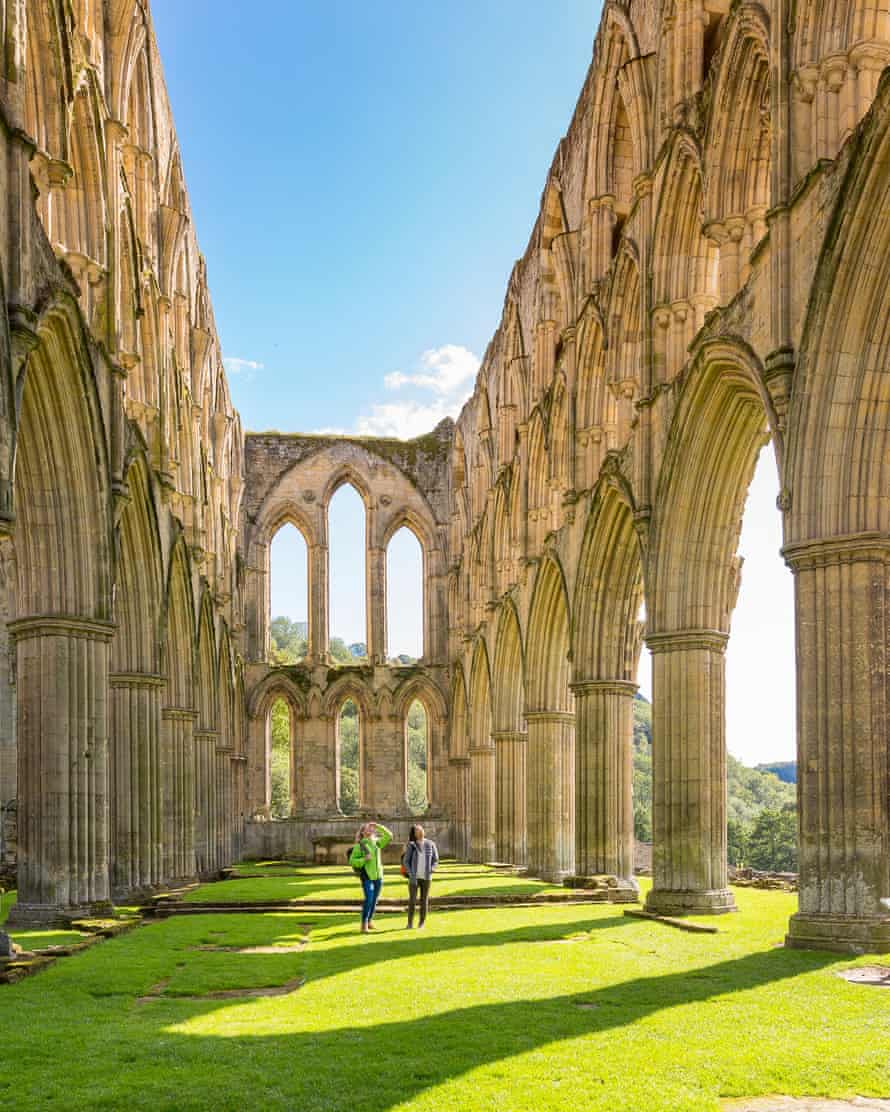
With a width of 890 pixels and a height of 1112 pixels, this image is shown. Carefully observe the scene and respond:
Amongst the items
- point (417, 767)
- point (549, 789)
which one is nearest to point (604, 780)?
point (549, 789)

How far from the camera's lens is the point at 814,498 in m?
13.5

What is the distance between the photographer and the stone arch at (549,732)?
28.0 m

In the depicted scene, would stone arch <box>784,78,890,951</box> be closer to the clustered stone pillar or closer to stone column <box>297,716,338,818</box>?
the clustered stone pillar

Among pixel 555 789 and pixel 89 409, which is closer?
pixel 89 409

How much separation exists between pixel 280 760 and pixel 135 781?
157ft

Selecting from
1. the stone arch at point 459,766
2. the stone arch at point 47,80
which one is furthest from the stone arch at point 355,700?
the stone arch at point 47,80

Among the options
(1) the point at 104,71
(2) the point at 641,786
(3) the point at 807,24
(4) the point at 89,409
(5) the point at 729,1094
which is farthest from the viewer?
(2) the point at 641,786

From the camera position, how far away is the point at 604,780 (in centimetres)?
2288

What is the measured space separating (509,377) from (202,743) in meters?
11.5

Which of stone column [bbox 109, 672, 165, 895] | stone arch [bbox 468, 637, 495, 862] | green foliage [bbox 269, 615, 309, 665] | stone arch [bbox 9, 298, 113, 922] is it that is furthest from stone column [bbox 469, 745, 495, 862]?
green foliage [bbox 269, 615, 309, 665]

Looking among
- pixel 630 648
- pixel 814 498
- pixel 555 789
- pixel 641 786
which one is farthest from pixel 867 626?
pixel 641 786

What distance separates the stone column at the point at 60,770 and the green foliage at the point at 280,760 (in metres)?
43.3

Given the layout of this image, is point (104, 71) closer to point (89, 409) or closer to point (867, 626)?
point (89, 409)

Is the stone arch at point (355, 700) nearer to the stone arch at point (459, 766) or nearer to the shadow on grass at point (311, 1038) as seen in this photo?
the stone arch at point (459, 766)
